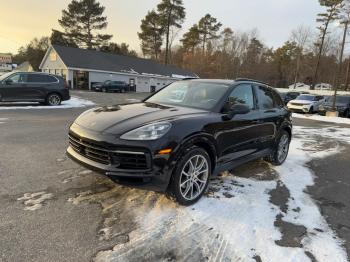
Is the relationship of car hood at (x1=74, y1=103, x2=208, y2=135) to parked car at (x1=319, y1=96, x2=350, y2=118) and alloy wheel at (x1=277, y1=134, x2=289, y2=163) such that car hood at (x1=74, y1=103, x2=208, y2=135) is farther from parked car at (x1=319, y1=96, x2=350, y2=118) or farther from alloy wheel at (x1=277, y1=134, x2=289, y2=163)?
parked car at (x1=319, y1=96, x2=350, y2=118)

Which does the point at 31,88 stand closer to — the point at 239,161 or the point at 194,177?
the point at 239,161

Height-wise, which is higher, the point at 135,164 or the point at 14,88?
the point at 14,88

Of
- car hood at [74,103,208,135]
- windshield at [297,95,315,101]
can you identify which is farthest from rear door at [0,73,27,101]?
windshield at [297,95,315,101]

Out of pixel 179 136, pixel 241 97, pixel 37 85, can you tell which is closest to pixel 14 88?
pixel 37 85

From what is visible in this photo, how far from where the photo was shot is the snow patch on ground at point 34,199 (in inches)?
144

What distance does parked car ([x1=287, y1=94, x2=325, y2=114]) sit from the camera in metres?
22.4

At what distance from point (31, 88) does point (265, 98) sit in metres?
12.5

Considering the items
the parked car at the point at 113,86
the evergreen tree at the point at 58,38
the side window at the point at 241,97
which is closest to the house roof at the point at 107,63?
the parked car at the point at 113,86

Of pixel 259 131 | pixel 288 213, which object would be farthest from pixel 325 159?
pixel 288 213

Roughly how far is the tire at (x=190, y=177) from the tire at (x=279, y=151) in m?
2.36

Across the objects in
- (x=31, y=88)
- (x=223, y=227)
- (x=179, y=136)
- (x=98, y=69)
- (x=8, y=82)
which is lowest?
(x=223, y=227)

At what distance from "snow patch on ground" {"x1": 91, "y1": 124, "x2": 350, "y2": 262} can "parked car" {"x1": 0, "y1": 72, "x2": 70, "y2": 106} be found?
12.3m

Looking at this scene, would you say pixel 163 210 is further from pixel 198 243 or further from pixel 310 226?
pixel 310 226

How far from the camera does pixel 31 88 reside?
48.0 ft
